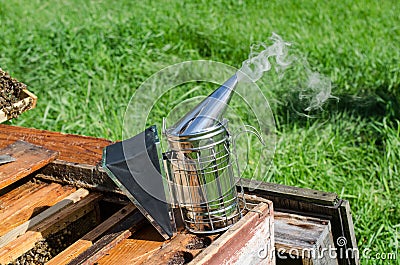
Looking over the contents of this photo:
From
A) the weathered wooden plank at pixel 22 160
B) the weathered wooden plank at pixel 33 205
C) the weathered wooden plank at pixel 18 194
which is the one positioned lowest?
the weathered wooden plank at pixel 33 205

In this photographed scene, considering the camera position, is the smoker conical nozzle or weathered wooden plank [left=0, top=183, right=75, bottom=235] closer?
the smoker conical nozzle

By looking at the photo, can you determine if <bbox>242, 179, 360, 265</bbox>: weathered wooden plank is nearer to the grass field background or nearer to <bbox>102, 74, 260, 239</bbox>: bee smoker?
<bbox>102, 74, 260, 239</bbox>: bee smoker

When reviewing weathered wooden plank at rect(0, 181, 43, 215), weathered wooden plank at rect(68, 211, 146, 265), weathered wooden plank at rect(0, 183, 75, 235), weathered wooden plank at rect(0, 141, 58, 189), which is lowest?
weathered wooden plank at rect(68, 211, 146, 265)

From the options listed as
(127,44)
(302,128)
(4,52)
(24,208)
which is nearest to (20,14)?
(4,52)

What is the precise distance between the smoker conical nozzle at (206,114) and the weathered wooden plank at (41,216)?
0.69m

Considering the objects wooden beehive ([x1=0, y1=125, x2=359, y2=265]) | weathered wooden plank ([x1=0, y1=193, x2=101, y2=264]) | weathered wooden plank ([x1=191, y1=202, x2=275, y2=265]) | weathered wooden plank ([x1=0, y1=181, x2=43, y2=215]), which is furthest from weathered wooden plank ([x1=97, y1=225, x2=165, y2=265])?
weathered wooden plank ([x1=0, y1=181, x2=43, y2=215])

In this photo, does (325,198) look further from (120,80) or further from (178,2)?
(178,2)

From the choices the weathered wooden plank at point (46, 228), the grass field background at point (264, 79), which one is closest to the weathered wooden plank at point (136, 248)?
the weathered wooden plank at point (46, 228)

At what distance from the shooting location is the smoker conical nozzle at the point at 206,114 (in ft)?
6.10

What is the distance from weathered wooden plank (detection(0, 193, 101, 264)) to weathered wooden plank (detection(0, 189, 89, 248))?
0.05 feet

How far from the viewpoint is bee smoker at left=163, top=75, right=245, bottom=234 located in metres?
1.84

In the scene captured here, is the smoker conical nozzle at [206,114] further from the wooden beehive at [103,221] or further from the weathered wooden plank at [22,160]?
the weathered wooden plank at [22,160]

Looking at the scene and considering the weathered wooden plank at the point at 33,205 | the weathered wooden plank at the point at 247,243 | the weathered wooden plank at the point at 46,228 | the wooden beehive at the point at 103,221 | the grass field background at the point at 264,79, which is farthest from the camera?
the grass field background at the point at 264,79

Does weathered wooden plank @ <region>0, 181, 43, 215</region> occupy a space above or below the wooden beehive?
above
